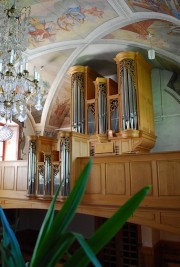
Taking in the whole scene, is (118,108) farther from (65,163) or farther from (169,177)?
(169,177)

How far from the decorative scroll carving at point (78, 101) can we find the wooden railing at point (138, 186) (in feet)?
7.96

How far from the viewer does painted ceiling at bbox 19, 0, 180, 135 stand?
5844 millimetres

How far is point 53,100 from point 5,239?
8.85m

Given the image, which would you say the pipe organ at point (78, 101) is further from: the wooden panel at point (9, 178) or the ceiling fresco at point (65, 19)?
the wooden panel at point (9, 178)

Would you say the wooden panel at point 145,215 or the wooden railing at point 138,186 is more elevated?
the wooden railing at point 138,186

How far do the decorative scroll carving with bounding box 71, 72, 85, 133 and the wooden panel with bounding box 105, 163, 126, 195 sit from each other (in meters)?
2.81

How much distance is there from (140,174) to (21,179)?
3.39 m

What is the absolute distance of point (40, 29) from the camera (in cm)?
682

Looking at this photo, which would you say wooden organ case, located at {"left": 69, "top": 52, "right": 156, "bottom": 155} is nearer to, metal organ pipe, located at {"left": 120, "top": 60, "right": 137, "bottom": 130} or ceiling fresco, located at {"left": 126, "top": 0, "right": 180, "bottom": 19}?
metal organ pipe, located at {"left": 120, "top": 60, "right": 137, "bottom": 130}

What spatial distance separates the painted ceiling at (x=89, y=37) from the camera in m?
5.84

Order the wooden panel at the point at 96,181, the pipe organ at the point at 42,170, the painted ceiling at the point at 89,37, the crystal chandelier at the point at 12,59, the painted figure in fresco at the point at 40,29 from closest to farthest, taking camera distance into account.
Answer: the crystal chandelier at the point at 12,59
the wooden panel at the point at 96,181
the painted ceiling at the point at 89,37
the pipe organ at the point at 42,170
the painted figure in fresco at the point at 40,29

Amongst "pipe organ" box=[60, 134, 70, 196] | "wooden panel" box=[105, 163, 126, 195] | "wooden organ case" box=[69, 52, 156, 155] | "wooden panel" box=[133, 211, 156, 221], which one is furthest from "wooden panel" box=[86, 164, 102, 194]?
"wooden organ case" box=[69, 52, 156, 155]

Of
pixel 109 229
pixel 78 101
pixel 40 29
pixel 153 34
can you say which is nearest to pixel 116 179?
pixel 78 101

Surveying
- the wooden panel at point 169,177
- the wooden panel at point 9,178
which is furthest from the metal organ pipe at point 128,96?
the wooden panel at point 9,178
